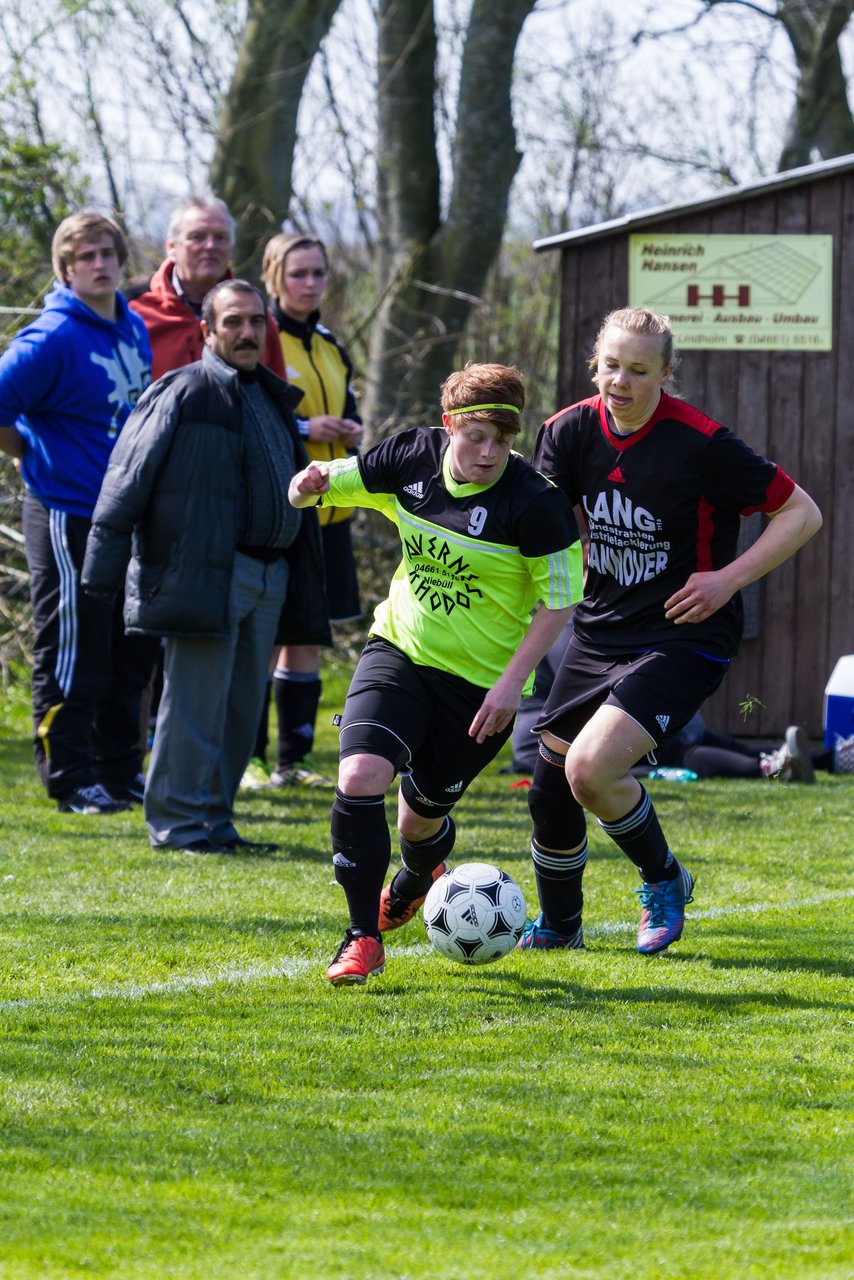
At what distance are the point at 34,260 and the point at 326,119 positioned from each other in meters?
5.08

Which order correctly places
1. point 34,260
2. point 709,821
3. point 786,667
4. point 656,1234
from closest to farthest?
point 656,1234 → point 709,821 → point 786,667 → point 34,260

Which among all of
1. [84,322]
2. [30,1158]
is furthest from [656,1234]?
[84,322]

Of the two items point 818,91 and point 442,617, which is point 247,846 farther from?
point 818,91

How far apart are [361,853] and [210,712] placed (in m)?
2.35

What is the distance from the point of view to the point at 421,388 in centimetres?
1448

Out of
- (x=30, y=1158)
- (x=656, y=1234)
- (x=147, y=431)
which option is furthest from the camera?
(x=147, y=431)

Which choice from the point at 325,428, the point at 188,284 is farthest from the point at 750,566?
the point at 188,284

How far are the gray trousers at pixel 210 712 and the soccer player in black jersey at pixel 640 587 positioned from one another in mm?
2098

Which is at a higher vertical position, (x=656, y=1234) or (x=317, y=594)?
(x=317, y=594)

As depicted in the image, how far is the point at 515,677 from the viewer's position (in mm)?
4965

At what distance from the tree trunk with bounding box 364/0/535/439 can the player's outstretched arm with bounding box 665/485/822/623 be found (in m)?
8.99

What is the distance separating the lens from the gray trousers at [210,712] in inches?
279

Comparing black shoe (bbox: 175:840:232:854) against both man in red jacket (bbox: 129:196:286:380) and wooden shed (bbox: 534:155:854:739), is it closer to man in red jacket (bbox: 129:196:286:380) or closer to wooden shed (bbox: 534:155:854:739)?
man in red jacket (bbox: 129:196:286:380)

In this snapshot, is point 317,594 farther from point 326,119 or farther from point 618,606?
point 326,119
